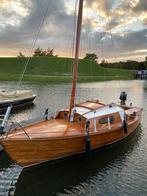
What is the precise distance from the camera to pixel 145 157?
661 inches

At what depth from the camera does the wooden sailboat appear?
44.7ft

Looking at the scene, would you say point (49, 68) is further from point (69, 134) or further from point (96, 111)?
point (69, 134)

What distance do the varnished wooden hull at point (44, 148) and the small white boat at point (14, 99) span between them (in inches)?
714

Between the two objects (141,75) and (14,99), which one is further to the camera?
(141,75)

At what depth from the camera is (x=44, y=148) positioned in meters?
14.0

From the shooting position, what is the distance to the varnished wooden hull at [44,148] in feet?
43.8

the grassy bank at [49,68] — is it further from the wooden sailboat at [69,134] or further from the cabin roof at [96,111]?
the wooden sailboat at [69,134]

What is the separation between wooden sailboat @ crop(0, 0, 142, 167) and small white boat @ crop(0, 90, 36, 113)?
49.2 ft

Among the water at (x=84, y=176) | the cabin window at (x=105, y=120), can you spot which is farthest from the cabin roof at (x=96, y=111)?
the water at (x=84, y=176)

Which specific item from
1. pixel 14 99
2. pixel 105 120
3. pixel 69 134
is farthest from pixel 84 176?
pixel 14 99

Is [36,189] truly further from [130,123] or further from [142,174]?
[130,123]

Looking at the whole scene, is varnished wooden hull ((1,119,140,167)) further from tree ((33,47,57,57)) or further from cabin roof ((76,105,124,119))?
tree ((33,47,57,57))

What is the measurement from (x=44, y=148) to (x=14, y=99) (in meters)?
20.8

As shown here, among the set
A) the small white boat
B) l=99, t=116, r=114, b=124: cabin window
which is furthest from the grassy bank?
l=99, t=116, r=114, b=124: cabin window
